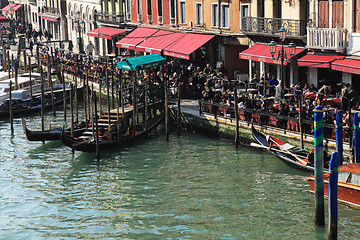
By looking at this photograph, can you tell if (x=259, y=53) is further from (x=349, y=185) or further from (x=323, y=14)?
(x=349, y=185)

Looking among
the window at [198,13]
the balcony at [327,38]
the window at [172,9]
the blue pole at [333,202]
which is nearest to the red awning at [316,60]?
the balcony at [327,38]

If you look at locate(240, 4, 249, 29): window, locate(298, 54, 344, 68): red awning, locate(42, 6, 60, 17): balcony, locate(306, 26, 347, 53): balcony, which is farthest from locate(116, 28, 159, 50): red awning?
locate(42, 6, 60, 17): balcony

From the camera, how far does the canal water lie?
19797 mm

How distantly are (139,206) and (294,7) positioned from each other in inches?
542

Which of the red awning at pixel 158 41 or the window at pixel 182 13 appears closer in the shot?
the red awning at pixel 158 41

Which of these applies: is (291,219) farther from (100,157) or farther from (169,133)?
(169,133)

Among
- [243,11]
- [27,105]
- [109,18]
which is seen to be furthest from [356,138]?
[109,18]

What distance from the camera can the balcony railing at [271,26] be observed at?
30469 mm

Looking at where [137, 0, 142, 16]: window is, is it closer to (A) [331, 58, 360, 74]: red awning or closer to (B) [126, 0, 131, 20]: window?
(B) [126, 0, 131, 20]: window

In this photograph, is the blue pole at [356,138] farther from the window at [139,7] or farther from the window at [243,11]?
the window at [139,7]

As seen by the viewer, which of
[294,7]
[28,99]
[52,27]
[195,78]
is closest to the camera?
[294,7]

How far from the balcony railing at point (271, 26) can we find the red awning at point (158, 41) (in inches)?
238

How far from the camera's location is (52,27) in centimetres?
6881

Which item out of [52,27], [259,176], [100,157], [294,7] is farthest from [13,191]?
[52,27]
